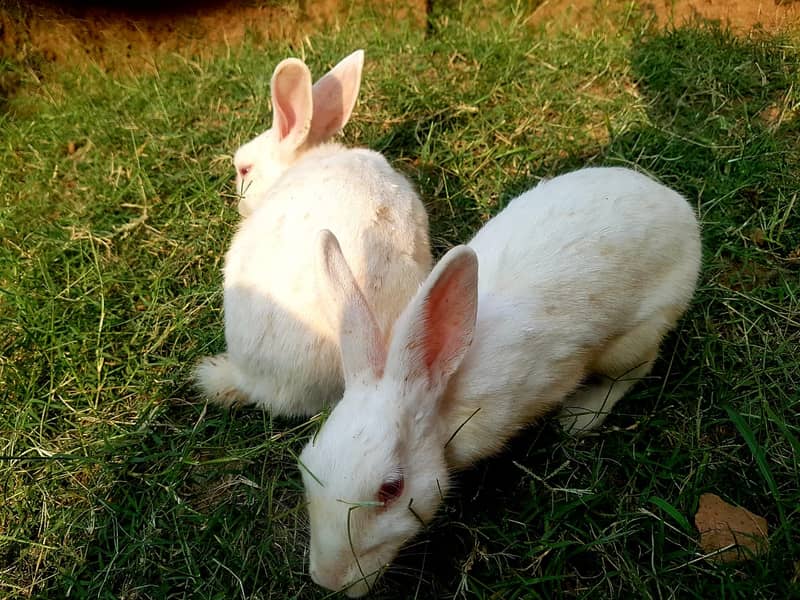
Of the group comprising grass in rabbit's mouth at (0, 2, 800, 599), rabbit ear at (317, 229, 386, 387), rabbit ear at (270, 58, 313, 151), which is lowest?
grass in rabbit's mouth at (0, 2, 800, 599)

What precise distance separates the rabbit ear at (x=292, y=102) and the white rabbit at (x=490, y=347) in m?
1.31

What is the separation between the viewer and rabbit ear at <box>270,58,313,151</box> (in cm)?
325

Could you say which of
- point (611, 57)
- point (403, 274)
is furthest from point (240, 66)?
point (403, 274)

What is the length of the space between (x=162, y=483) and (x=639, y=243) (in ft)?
7.18

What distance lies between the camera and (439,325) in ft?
6.79

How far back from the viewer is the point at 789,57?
13.3 feet

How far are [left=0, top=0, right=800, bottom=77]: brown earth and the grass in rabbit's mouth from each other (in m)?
0.18

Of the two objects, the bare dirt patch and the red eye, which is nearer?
the red eye

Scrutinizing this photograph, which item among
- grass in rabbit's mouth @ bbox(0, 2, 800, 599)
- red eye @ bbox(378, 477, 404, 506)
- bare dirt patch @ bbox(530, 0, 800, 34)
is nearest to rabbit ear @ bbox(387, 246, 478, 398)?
red eye @ bbox(378, 477, 404, 506)

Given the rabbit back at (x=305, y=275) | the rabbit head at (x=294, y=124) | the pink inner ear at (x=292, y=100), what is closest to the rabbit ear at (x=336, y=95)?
the rabbit head at (x=294, y=124)

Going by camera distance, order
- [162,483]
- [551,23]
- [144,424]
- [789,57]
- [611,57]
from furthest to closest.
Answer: [551,23] < [611,57] < [789,57] < [144,424] < [162,483]

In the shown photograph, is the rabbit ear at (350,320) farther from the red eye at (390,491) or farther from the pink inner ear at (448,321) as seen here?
the red eye at (390,491)

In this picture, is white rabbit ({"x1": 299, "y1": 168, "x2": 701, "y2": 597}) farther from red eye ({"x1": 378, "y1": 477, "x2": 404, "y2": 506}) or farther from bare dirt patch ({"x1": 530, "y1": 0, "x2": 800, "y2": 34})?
bare dirt patch ({"x1": 530, "y1": 0, "x2": 800, "y2": 34})

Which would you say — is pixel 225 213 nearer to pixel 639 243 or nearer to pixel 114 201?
pixel 114 201
